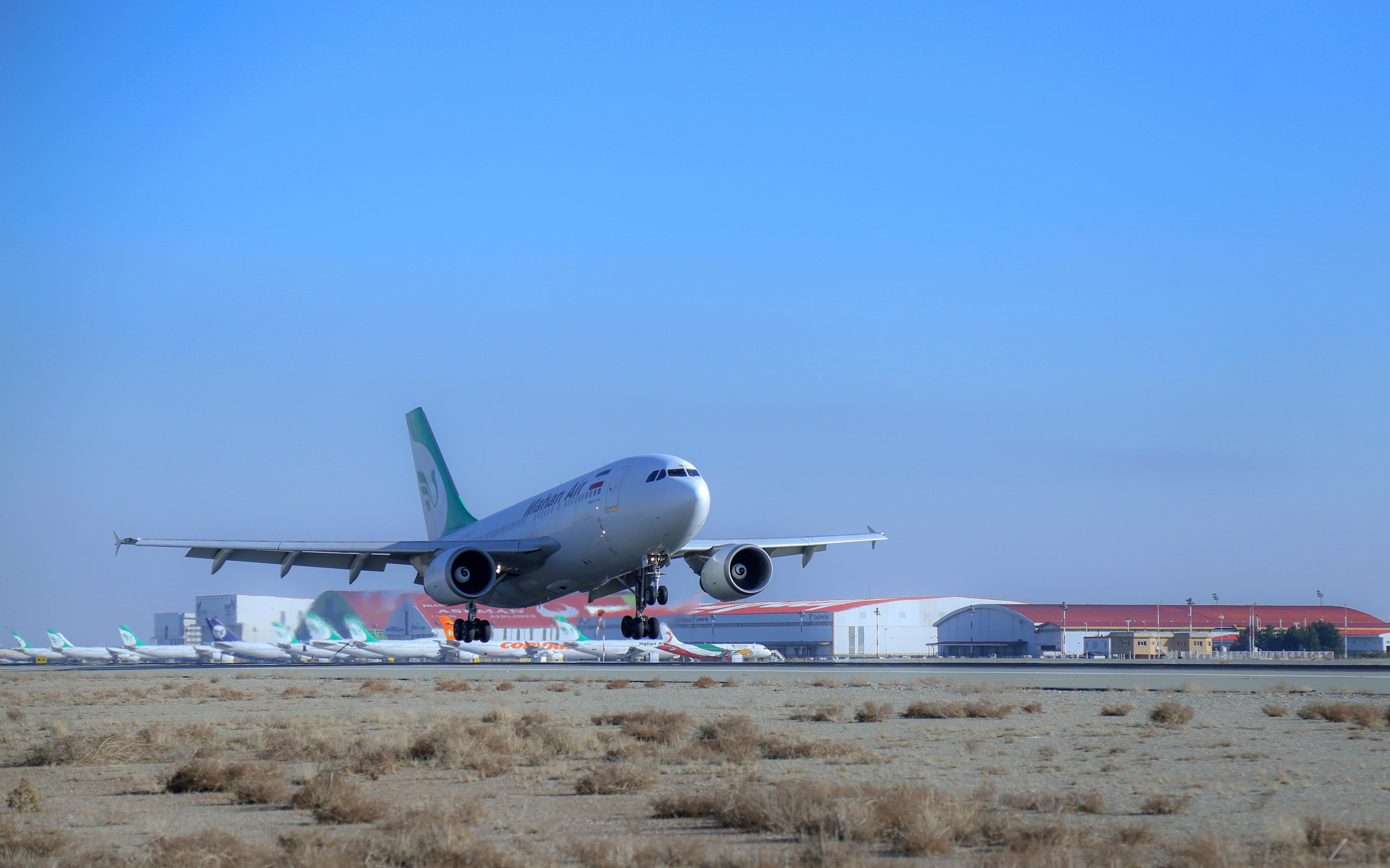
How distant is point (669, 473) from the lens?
30.7 meters

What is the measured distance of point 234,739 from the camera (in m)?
29.0

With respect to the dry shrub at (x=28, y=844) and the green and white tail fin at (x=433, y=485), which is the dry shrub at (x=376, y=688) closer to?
the green and white tail fin at (x=433, y=485)

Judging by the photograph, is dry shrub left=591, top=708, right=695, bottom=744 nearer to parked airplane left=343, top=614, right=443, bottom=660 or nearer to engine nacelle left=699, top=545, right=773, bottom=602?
engine nacelle left=699, top=545, right=773, bottom=602

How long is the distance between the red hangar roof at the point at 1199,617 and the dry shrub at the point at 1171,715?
9092 centimetres

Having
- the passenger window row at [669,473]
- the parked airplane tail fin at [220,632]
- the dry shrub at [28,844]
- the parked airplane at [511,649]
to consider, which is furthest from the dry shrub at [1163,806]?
the parked airplane tail fin at [220,632]

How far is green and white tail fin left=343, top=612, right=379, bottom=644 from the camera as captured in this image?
10588cm

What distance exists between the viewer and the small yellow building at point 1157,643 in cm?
11025

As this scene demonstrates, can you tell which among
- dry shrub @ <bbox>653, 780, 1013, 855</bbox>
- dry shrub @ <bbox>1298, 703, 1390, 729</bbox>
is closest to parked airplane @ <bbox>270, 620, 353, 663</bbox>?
dry shrub @ <bbox>1298, 703, 1390, 729</bbox>

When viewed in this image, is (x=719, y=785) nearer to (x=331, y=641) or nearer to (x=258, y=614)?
(x=331, y=641)

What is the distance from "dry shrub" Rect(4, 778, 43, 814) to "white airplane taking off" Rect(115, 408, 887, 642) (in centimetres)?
1615

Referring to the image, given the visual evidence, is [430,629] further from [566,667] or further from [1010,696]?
[1010,696]

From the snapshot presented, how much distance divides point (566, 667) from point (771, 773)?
63132mm

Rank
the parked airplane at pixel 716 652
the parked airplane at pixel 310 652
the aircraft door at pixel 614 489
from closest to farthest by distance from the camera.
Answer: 1. the aircraft door at pixel 614 489
2. the parked airplane at pixel 716 652
3. the parked airplane at pixel 310 652

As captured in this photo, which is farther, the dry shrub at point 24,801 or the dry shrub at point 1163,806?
the dry shrub at point 24,801
